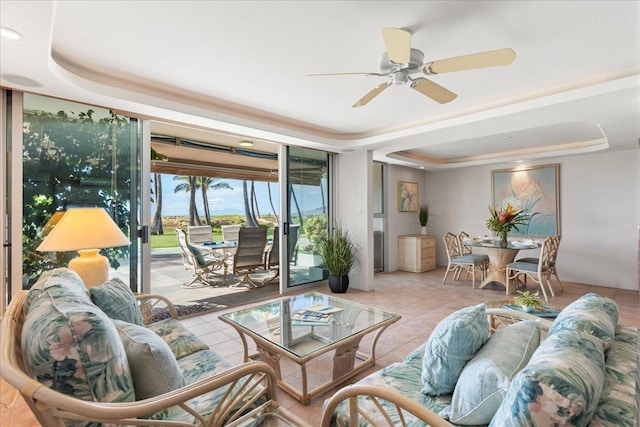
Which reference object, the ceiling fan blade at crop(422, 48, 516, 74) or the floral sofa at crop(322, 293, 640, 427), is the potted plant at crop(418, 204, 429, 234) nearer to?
the ceiling fan blade at crop(422, 48, 516, 74)

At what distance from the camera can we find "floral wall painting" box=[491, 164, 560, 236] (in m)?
5.56

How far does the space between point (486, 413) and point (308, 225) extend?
409 cm

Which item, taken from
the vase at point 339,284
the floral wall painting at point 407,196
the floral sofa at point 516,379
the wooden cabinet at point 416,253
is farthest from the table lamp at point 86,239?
the floral wall painting at point 407,196

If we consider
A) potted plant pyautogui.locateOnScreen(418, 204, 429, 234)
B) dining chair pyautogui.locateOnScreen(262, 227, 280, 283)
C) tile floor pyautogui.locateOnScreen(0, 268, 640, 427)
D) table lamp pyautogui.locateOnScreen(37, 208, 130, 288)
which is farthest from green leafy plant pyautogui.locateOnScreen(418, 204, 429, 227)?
table lamp pyautogui.locateOnScreen(37, 208, 130, 288)

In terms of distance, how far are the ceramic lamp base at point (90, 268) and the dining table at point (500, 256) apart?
16.2 feet

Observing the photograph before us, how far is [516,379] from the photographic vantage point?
80cm

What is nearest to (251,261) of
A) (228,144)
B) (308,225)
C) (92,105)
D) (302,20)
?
(308,225)

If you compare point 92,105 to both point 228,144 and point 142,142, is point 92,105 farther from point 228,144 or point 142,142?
point 228,144

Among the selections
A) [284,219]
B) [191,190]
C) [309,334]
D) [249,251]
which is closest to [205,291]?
[249,251]

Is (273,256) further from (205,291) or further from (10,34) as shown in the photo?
(10,34)

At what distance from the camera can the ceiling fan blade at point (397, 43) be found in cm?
168

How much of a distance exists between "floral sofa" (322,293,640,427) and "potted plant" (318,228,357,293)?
3.11 m

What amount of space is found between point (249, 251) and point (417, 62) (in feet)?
12.5

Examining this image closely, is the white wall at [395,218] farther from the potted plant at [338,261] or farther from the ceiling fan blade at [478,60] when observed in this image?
the ceiling fan blade at [478,60]
